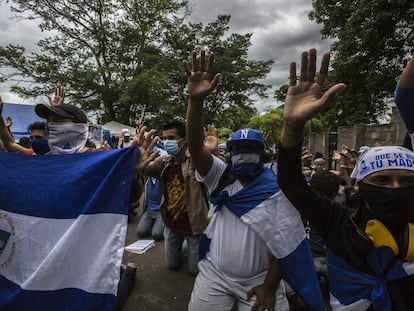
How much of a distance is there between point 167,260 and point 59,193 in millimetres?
2499

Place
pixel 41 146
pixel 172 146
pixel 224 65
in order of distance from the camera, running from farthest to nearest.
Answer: pixel 224 65, pixel 172 146, pixel 41 146

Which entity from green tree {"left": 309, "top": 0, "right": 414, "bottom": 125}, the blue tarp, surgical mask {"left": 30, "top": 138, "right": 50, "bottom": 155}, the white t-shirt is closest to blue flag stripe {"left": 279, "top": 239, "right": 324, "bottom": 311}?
the white t-shirt

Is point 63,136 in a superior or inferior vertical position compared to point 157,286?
superior

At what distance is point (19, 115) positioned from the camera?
33.6 ft

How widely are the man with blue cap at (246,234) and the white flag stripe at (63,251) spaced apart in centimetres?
73

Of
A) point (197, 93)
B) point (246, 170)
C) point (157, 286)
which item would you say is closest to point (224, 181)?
point (246, 170)

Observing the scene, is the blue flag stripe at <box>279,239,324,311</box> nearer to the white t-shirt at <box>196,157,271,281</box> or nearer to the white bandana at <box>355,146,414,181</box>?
the white t-shirt at <box>196,157,271,281</box>

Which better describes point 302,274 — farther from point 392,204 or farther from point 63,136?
point 63,136

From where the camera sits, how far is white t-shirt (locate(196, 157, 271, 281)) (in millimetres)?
2150

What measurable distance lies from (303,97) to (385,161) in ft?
1.76

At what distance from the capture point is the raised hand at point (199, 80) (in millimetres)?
1985

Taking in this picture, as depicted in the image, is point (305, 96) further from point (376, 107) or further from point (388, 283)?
point (376, 107)

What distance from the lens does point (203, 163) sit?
2211 millimetres

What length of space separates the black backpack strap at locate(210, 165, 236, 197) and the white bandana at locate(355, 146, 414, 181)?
1.01m
